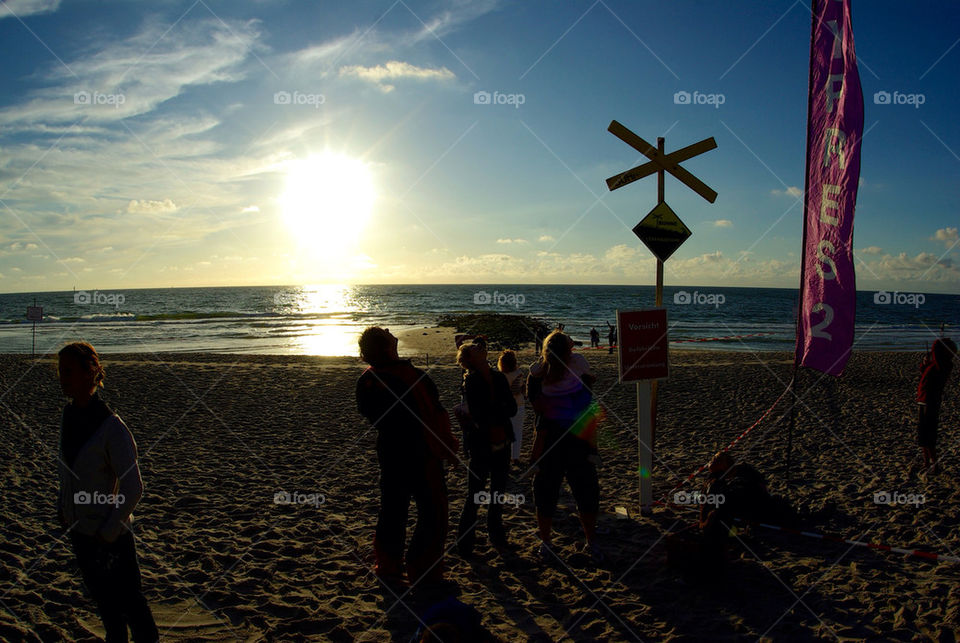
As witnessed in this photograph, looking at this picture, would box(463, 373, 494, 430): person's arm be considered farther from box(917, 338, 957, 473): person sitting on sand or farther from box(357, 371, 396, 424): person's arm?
box(917, 338, 957, 473): person sitting on sand

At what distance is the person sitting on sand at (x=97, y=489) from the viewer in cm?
285

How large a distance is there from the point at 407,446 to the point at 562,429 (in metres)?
1.31

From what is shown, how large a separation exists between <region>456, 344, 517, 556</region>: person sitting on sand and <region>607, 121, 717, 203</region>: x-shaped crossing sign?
238cm

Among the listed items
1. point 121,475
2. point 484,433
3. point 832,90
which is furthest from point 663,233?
point 121,475

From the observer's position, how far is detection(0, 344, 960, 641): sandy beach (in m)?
3.89

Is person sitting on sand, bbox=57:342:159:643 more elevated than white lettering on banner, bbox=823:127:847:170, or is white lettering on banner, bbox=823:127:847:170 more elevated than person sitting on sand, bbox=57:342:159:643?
white lettering on banner, bbox=823:127:847:170

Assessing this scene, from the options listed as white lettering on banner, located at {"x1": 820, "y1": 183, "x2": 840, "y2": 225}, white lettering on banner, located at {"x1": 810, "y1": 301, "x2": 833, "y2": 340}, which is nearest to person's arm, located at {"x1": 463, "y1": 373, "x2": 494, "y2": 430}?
white lettering on banner, located at {"x1": 810, "y1": 301, "x2": 833, "y2": 340}

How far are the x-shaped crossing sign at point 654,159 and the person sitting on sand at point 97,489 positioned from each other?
472cm

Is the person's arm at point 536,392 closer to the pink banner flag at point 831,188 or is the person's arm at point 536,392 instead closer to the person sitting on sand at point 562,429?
the person sitting on sand at point 562,429

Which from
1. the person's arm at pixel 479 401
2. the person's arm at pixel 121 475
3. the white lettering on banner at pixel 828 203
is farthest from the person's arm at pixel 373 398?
the white lettering on banner at pixel 828 203

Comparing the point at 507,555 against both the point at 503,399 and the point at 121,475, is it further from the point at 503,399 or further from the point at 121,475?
the point at 121,475

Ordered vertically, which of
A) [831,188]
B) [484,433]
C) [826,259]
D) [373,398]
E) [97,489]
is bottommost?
[484,433]

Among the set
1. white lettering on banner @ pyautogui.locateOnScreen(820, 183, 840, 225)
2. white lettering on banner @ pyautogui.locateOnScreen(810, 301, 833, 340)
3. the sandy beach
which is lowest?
the sandy beach

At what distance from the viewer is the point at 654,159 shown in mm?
5738
